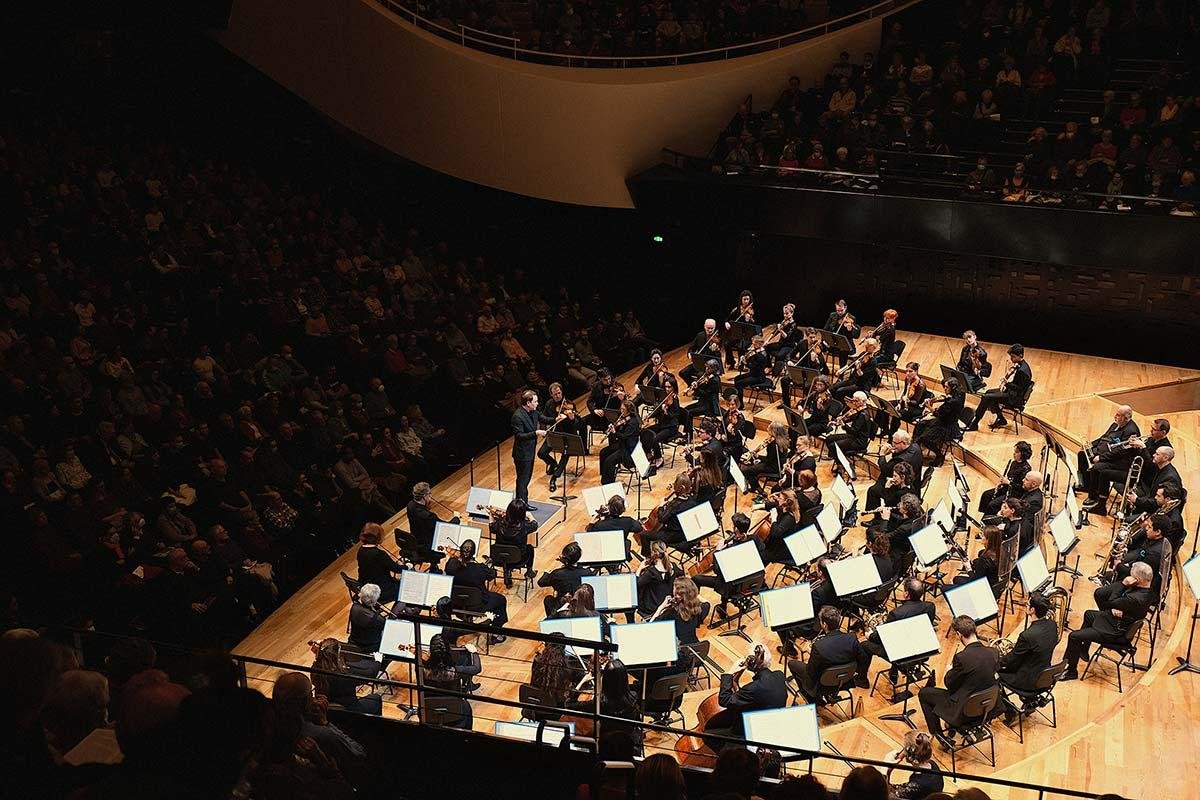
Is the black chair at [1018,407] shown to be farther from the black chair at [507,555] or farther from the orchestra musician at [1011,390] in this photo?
the black chair at [507,555]

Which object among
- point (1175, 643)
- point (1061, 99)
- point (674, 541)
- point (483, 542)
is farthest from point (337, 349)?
point (1061, 99)

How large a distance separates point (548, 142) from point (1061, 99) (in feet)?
24.9

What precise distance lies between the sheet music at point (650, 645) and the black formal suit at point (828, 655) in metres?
1.12

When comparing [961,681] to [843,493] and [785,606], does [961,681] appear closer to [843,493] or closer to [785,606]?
[785,606]

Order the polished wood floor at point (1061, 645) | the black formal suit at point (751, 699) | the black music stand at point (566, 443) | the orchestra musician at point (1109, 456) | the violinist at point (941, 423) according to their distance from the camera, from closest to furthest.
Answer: the black formal suit at point (751, 699)
the polished wood floor at point (1061, 645)
the orchestra musician at point (1109, 456)
the black music stand at point (566, 443)
the violinist at point (941, 423)

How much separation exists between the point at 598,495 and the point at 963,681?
13.1 feet

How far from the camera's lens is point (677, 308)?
1877 centimetres

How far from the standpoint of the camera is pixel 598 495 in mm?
10875

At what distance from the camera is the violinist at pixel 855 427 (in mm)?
12680

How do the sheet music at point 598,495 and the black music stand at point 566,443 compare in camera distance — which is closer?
the sheet music at point 598,495

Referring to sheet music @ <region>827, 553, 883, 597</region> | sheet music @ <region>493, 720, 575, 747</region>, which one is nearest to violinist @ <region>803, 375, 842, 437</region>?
sheet music @ <region>827, 553, 883, 597</region>

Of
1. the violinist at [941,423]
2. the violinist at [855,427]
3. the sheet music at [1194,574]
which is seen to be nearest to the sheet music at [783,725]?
the sheet music at [1194,574]

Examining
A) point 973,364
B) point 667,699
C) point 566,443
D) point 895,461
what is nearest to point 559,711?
point 667,699

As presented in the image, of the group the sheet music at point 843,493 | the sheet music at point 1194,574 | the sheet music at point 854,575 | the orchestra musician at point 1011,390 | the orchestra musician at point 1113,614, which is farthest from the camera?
the orchestra musician at point 1011,390
